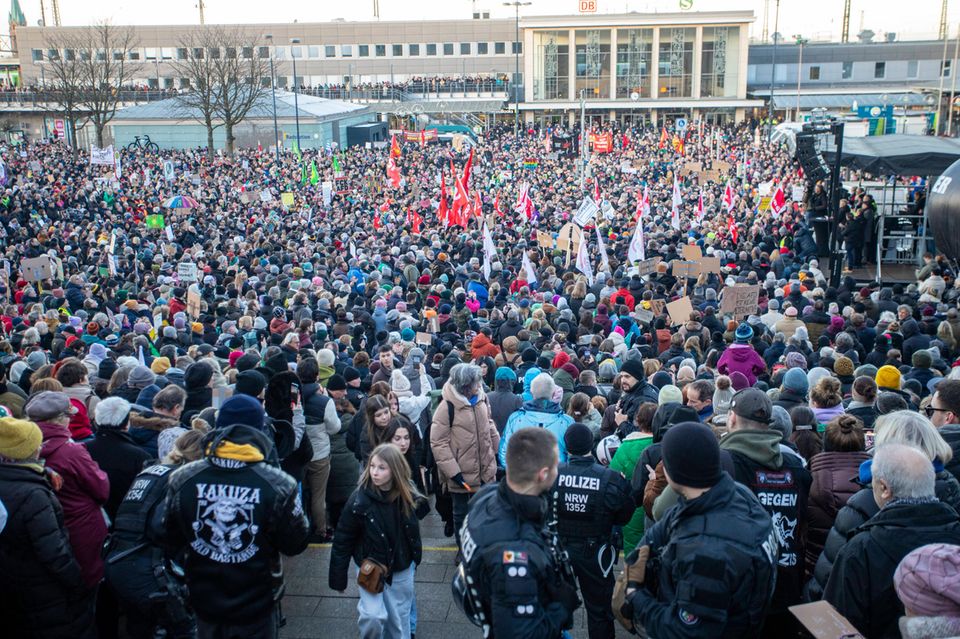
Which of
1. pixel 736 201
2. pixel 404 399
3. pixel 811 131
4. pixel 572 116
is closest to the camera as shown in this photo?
pixel 404 399

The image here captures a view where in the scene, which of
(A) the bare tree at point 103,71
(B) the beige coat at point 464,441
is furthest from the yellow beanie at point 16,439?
(A) the bare tree at point 103,71

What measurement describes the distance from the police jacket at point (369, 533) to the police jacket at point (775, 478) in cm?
172

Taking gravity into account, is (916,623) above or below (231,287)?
above

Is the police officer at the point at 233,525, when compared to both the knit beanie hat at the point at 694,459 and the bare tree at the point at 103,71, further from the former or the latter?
the bare tree at the point at 103,71

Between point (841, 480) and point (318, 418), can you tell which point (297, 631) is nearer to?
point (318, 418)

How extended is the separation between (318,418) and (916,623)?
4.28 metres

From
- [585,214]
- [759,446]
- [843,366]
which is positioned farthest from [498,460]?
[585,214]

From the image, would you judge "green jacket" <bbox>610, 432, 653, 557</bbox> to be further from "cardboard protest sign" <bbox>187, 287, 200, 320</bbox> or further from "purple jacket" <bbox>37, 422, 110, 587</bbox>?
"cardboard protest sign" <bbox>187, 287, 200, 320</bbox>

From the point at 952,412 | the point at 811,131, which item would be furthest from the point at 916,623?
the point at 811,131

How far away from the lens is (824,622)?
129 inches

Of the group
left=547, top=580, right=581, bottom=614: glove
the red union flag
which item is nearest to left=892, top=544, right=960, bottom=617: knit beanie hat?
left=547, top=580, right=581, bottom=614: glove

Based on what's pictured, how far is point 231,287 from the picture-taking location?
14.4 m

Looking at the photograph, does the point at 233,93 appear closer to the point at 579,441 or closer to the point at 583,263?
the point at 583,263

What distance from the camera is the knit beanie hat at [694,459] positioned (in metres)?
3.33
